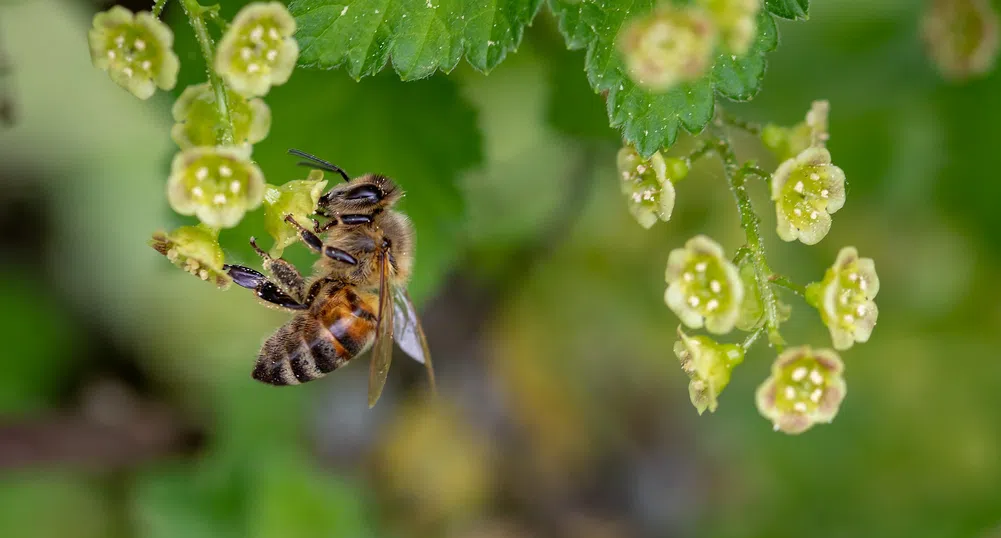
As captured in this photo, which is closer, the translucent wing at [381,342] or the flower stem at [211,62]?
the flower stem at [211,62]

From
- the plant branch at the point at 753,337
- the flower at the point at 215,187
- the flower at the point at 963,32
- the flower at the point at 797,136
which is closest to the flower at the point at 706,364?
the plant branch at the point at 753,337

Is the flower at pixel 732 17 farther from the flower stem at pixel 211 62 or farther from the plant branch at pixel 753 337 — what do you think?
the flower stem at pixel 211 62

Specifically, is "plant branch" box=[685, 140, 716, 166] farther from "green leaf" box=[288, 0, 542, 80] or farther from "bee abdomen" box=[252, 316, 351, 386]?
"bee abdomen" box=[252, 316, 351, 386]

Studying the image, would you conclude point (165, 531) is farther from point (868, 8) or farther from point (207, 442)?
point (868, 8)

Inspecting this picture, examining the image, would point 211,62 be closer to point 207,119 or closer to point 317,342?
point 207,119

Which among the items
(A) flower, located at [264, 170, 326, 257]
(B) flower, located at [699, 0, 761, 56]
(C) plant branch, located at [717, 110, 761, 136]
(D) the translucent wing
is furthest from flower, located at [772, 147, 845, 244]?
(A) flower, located at [264, 170, 326, 257]

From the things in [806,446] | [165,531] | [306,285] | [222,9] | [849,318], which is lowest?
[165,531]

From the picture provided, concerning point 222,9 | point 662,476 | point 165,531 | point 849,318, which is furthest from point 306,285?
point 662,476
